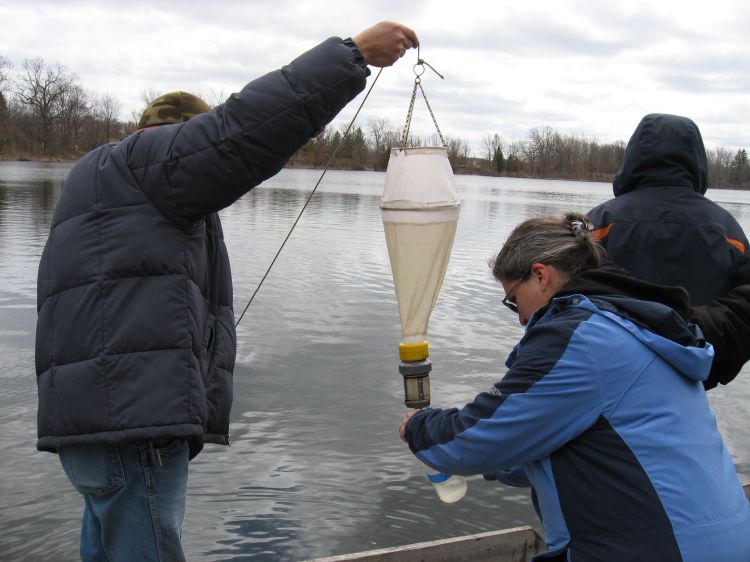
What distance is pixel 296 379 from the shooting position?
9.02 metres

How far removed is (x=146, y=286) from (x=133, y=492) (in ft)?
2.44

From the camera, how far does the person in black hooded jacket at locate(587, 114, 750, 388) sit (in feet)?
12.6

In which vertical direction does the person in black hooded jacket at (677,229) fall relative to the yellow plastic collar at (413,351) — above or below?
above

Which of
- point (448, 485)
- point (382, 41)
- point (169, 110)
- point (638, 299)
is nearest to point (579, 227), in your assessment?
point (638, 299)

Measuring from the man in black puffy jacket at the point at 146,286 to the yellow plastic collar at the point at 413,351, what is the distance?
0.74 meters

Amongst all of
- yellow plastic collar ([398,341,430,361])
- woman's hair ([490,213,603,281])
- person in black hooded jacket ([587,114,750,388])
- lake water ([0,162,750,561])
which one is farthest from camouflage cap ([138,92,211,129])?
lake water ([0,162,750,561])

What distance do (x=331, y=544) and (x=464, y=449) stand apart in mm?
3343

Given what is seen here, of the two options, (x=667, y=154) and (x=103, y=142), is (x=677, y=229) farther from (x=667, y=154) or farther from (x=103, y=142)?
(x=103, y=142)

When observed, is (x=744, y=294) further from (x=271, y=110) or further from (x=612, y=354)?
(x=271, y=110)

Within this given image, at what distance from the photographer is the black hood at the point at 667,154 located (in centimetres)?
402

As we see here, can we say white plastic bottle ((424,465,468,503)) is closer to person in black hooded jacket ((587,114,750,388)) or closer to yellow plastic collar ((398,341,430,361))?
yellow plastic collar ((398,341,430,361))

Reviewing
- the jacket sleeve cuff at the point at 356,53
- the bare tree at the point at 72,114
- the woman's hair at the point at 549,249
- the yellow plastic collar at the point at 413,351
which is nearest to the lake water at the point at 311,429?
the yellow plastic collar at the point at 413,351

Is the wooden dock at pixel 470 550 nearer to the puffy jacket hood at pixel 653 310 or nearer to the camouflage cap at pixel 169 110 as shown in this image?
the puffy jacket hood at pixel 653 310

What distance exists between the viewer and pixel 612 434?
2.25m
